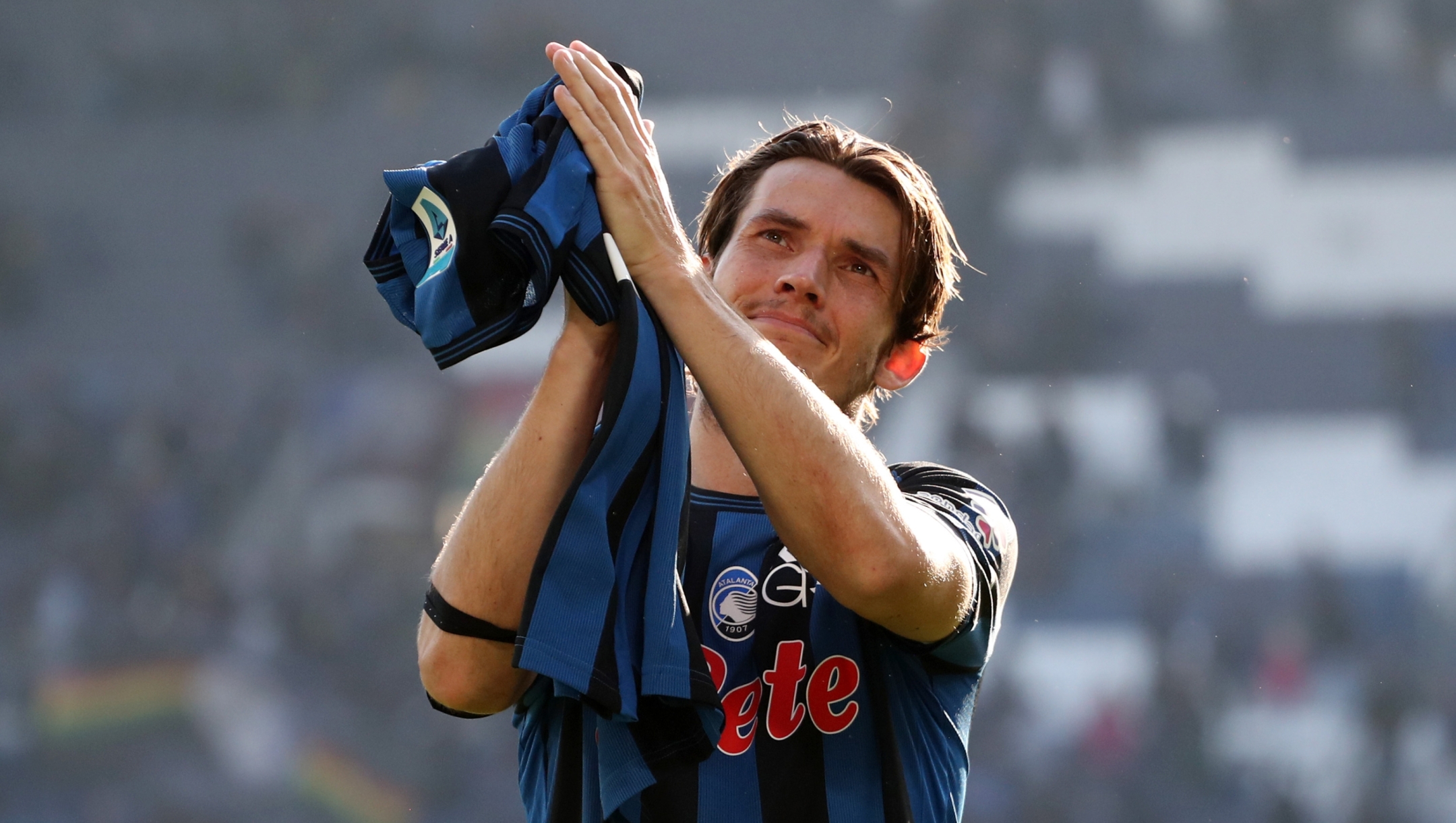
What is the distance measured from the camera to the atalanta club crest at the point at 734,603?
5.81ft

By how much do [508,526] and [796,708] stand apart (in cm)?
48

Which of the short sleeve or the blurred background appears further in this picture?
the blurred background

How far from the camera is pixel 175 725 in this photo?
420 inches

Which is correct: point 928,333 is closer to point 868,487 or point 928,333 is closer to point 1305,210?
point 868,487

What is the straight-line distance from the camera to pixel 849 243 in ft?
6.86

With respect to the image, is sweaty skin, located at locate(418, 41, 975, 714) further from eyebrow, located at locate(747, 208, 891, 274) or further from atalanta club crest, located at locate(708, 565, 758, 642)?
eyebrow, located at locate(747, 208, 891, 274)

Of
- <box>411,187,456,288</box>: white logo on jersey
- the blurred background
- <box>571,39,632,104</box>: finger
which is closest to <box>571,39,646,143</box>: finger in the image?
<box>571,39,632,104</box>: finger

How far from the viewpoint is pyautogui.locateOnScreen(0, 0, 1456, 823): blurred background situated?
10.2 meters

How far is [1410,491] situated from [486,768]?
794 centimetres

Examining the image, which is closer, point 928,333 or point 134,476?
point 928,333

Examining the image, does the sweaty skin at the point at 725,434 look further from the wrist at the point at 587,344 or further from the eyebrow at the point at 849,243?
the eyebrow at the point at 849,243

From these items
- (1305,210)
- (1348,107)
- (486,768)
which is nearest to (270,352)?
(486,768)

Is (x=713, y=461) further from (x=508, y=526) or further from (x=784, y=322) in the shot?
(x=508, y=526)

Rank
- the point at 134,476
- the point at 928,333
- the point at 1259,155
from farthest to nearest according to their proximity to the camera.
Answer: the point at 1259,155 → the point at 134,476 → the point at 928,333
